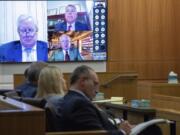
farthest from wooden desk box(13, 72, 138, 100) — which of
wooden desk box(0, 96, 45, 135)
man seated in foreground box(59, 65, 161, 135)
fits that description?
wooden desk box(0, 96, 45, 135)

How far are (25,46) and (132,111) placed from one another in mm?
5091

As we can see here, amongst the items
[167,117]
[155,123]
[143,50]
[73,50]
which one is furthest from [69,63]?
[155,123]

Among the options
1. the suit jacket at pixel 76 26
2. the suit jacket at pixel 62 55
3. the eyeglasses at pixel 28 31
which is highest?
the suit jacket at pixel 76 26

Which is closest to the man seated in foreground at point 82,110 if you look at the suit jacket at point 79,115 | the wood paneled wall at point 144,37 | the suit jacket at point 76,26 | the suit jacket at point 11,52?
the suit jacket at point 79,115

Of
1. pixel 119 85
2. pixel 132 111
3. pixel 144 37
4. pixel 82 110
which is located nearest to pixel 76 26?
pixel 144 37

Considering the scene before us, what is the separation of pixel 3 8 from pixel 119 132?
7068mm

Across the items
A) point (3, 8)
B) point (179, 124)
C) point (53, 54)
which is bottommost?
point (179, 124)

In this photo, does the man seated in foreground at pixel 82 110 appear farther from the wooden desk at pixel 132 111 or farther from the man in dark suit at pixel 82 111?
the wooden desk at pixel 132 111

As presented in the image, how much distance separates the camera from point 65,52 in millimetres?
10117

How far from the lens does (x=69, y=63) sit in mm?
10188

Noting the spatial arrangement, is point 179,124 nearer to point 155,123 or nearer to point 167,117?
point 167,117

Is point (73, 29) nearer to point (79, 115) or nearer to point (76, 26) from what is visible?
point (76, 26)

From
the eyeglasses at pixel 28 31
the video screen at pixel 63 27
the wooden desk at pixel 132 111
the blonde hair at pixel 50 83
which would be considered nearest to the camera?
the blonde hair at pixel 50 83

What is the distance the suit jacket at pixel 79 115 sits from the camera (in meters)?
3.28
